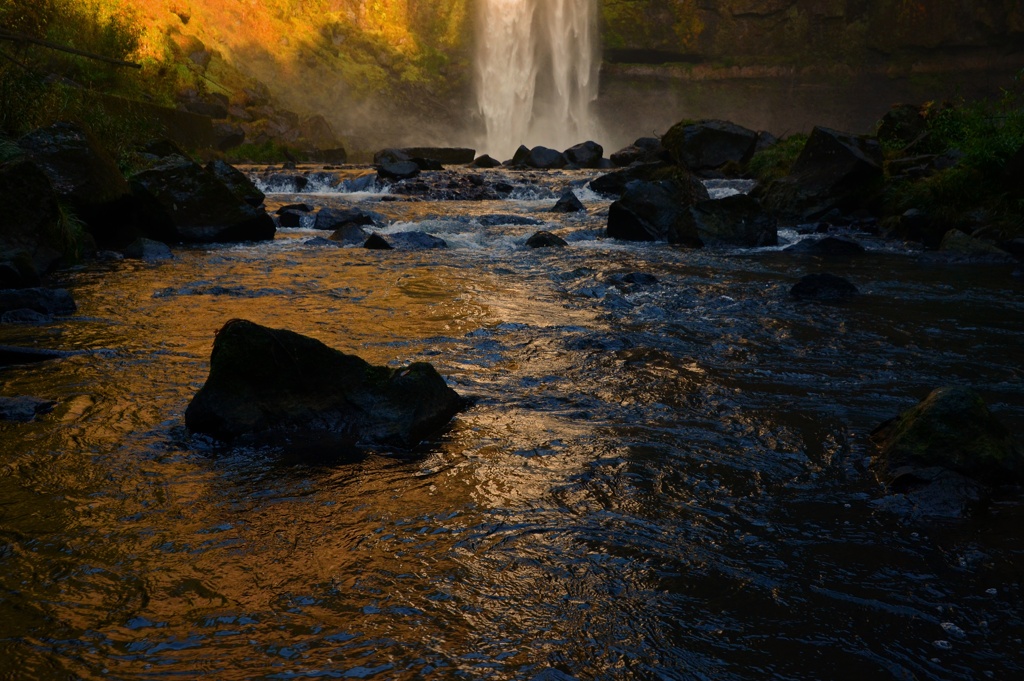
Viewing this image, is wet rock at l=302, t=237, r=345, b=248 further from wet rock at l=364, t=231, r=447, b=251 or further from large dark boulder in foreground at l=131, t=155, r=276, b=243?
large dark boulder in foreground at l=131, t=155, r=276, b=243

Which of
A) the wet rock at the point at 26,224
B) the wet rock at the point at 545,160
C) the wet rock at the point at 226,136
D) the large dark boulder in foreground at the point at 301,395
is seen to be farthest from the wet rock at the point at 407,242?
the wet rock at the point at 226,136

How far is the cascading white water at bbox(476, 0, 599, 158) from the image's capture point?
196 feet

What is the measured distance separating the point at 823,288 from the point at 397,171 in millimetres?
17985

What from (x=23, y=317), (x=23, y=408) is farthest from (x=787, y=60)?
(x=23, y=408)

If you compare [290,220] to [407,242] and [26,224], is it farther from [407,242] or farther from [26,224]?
[26,224]

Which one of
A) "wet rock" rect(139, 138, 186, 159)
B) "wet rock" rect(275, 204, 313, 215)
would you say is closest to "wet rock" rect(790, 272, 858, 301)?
"wet rock" rect(139, 138, 186, 159)

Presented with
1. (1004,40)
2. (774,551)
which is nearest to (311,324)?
(774,551)

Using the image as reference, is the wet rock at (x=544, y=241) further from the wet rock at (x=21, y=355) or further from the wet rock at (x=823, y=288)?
the wet rock at (x=21, y=355)

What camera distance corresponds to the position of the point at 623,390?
224 inches

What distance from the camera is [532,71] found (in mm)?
60531

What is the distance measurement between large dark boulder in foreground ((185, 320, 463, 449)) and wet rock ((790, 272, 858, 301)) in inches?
238

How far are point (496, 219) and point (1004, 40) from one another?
192ft

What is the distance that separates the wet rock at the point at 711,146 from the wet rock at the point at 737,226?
10399mm

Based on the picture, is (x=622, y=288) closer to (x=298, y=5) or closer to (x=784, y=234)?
(x=784, y=234)
